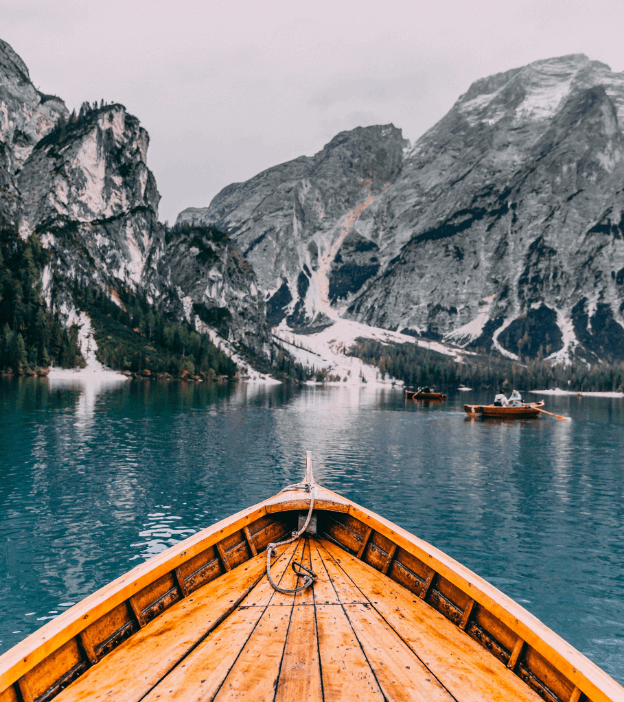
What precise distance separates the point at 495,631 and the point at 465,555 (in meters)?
12.4

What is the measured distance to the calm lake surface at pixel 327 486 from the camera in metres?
15.3

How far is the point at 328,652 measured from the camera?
6.42 m

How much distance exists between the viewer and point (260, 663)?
20.1 ft

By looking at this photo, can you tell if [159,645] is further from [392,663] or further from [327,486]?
[327,486]

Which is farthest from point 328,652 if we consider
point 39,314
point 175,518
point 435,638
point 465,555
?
point 39,314

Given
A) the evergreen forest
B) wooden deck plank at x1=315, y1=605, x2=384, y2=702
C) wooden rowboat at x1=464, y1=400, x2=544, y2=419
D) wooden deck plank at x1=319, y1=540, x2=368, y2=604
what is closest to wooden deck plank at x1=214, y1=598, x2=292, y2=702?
wooden deck plank at x1=315, y1=605, x2=384, y2=702

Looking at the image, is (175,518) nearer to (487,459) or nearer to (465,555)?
(465,555)

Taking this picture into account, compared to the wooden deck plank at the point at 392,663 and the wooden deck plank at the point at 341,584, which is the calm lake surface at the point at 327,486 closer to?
the wooden deck plank at the point at 341,584

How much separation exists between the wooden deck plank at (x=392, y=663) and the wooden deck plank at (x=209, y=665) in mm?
1613

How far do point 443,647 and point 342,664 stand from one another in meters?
1.70

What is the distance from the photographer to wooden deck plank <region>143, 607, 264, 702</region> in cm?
558

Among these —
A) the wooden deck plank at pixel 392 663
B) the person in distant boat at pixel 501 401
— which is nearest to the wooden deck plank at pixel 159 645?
the wooden deck plank at pixel 392 663

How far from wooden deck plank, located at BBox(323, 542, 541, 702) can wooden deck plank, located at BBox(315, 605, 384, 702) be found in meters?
0.83

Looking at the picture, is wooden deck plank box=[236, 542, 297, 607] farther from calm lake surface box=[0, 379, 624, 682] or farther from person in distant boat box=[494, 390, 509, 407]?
person in distant boat box=[494, 390, 509, 407]
